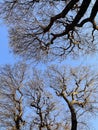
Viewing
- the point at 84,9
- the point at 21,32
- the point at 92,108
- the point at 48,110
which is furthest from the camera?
the point at 48,110

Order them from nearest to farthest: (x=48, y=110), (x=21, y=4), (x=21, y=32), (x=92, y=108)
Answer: (x=21, y=4)
(x=21, y=32)
(x=92, y=108)
(x=48, y=110)

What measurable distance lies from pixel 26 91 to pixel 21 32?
40.1 ft

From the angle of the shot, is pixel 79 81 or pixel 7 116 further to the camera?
pixel 7 116

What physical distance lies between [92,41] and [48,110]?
1086 cm

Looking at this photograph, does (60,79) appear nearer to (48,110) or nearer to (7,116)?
(48,110)

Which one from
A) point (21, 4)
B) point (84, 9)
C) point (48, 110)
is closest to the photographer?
point (84, 9)

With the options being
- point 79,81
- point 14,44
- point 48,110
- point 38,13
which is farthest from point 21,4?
point 48,110

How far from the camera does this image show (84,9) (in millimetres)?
12086

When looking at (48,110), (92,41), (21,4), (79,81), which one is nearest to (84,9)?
(21,4)

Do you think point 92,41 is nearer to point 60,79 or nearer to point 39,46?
point 39,46

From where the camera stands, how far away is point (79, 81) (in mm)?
23938

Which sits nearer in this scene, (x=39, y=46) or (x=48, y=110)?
(x=39, y=46)

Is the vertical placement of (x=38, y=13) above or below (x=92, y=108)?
above

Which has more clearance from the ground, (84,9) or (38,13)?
(38,13)
